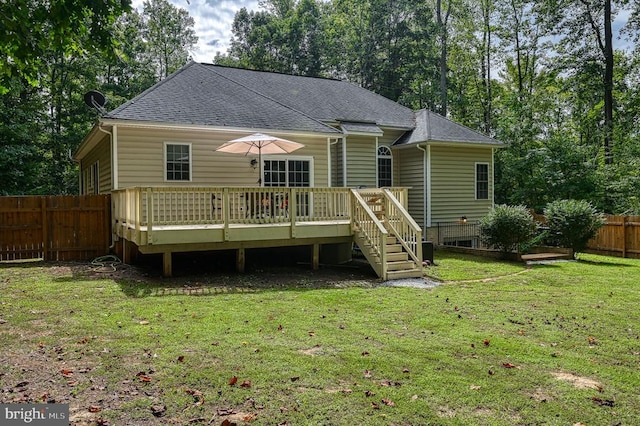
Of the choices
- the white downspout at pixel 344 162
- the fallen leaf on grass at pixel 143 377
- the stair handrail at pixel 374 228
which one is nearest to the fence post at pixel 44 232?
the stair handrail at pixel 374 228

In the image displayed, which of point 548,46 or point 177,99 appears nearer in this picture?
point 177,99

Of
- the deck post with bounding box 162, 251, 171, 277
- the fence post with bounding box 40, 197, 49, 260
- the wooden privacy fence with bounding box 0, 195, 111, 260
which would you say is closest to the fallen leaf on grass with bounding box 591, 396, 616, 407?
the deck post with bounding box 162, 251, 171, 277

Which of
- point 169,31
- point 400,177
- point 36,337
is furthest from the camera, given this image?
point 169,31

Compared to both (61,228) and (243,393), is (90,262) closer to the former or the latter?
(61,228)

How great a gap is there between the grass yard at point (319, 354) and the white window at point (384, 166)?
30.8ft

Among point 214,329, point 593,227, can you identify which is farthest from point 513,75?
point 214,329

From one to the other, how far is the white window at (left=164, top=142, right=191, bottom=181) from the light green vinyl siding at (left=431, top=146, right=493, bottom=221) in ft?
28.9

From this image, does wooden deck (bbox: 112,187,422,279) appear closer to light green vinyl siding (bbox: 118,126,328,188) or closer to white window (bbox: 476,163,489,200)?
light green vinyl siding (bbox: 118,126,328,188)

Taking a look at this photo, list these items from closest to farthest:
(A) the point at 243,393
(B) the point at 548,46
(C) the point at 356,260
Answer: (A) the point at 243,393 < (C) the point at 356,260 < (B) the point at 548,46

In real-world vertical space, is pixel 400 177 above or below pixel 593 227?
above

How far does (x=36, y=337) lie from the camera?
201 inches

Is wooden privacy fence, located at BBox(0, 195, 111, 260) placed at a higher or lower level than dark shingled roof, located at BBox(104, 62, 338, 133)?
lower

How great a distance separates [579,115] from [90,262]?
31103mm

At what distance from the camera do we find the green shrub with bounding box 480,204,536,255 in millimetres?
12609
